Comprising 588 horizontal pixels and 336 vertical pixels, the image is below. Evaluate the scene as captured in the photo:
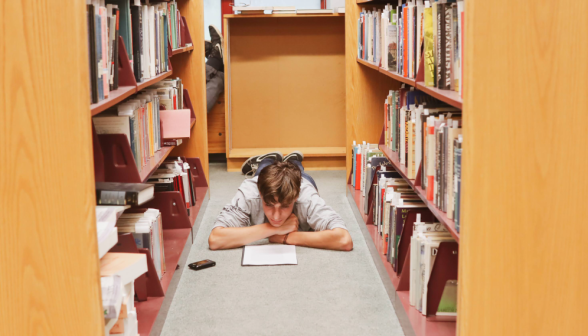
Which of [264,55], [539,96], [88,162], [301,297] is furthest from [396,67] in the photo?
[264,55]

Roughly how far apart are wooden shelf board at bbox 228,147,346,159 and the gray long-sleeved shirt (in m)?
1.93

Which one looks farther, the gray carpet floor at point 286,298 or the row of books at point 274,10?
the row of books at point 274,10

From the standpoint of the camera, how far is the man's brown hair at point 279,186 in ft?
9.48

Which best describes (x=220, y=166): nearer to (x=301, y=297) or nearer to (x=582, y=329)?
(x=301, y=297)

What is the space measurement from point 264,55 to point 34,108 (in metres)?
4.01

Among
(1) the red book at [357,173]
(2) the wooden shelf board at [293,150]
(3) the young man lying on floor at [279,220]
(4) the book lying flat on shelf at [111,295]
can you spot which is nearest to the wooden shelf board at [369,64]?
(1) the red book at [357,173]

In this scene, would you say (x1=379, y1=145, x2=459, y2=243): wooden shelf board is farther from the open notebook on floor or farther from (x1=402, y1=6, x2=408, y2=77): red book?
the open notebook on floor

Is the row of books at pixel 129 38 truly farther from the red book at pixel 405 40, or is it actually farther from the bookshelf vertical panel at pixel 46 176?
the red book at pixel 405 40

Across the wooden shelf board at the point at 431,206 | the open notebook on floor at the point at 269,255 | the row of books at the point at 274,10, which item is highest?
the row of books at the point at 274,10

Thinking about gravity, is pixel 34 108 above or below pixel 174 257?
above

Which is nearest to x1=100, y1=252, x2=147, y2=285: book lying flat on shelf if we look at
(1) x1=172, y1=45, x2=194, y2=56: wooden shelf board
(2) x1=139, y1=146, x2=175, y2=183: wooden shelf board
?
(2) x1=139, y1=146, x2=175, y2=183: wooden shelf board

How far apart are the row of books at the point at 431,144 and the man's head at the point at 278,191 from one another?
0.51 meters

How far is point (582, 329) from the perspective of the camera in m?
1.70

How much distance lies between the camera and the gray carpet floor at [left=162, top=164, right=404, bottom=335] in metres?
2.32
